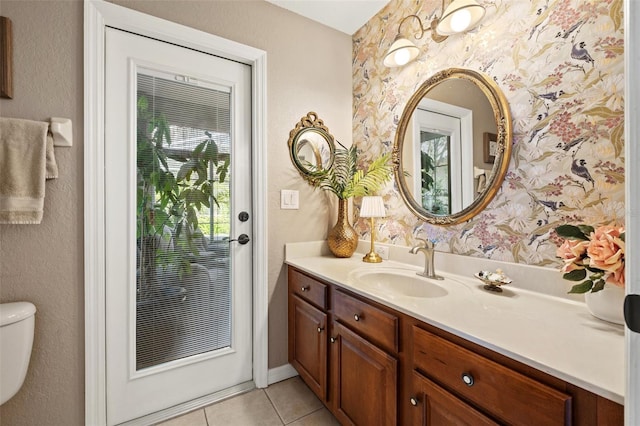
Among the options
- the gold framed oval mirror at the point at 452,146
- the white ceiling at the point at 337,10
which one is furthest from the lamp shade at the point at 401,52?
the white ceiling at the point at 337,10

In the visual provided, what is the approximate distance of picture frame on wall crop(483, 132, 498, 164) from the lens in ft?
4.14

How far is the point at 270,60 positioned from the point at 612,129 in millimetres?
1764

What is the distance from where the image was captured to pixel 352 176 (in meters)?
1.96

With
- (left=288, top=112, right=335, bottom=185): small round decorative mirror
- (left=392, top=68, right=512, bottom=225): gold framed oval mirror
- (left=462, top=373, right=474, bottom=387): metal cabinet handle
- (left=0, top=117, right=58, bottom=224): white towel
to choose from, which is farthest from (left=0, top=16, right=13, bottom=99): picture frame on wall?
(left=462, top=373, right=474, bottom=387): metal cabinet handle

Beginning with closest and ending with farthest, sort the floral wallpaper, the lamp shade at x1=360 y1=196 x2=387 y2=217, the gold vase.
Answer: the floral wallpaper < the lamp shade at x1=360 y1=196 x2=387 y2=217 < the gold vase

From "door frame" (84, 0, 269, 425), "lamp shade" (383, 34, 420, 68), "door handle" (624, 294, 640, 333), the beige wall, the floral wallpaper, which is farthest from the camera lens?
"lamp shade" (383, 34, 420, 68)

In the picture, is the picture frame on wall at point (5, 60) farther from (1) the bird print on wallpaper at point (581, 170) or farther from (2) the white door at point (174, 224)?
(1) the bird print on wallpaper at point (581, 170)

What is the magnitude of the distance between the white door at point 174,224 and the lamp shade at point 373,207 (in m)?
0.76

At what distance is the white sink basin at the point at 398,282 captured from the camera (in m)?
1.32

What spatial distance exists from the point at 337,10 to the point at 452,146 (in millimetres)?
1278

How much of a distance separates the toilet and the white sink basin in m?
1.40

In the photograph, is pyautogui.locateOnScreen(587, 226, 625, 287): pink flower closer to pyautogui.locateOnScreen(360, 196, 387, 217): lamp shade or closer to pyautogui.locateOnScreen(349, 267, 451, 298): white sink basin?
pyautogui.locateOnScreen(349, 267, 451, 298): white sink basin

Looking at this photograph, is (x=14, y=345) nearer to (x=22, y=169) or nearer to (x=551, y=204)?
(x=22, y=169)

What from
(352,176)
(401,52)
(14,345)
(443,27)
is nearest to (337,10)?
(401,52)
